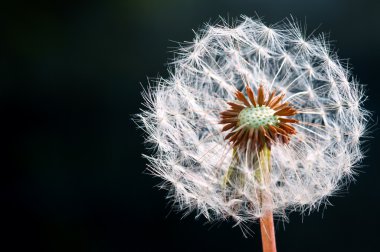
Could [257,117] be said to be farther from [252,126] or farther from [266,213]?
[266,213]

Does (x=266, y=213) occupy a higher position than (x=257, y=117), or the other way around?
(x=257, y=117)

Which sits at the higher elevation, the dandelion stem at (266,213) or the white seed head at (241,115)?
the white seed head at (241,115)

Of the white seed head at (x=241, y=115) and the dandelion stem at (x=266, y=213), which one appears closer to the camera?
the dandelion stem at (x=266, y=213)

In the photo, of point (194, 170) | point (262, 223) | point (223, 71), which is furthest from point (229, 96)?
point (262, 223)

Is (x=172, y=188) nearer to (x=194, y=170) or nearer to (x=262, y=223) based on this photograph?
(x=194, y=170)

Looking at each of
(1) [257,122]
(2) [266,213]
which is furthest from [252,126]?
(2) [266,213]

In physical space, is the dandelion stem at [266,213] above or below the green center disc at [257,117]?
below
